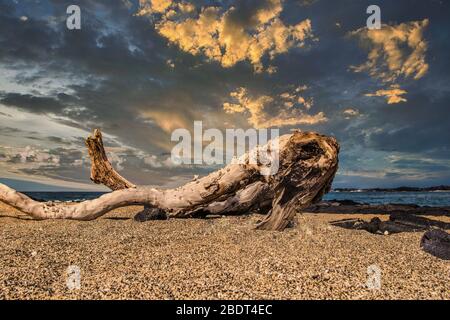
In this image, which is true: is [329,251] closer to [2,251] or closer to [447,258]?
[447,258]

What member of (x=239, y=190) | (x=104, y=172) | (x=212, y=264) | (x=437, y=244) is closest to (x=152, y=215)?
(x=104, y=172)

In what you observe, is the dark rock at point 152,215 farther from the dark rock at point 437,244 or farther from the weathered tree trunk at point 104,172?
the dark rock at point 437,244

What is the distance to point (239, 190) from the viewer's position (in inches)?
380

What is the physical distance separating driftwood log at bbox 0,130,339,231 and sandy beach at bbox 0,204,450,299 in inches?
38.3

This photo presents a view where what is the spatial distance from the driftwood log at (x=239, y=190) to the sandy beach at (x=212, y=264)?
3.19ft

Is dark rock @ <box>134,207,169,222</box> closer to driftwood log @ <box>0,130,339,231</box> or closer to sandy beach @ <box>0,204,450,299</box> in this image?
driftwood log @ <box>0,130,339,231</box>

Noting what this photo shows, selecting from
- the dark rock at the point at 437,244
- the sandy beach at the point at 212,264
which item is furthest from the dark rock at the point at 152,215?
the dark rock at the point at 437,244

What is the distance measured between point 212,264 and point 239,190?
459 centimetres

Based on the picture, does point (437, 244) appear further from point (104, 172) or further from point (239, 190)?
point (104, 172)

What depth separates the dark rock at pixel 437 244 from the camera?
6.41m
